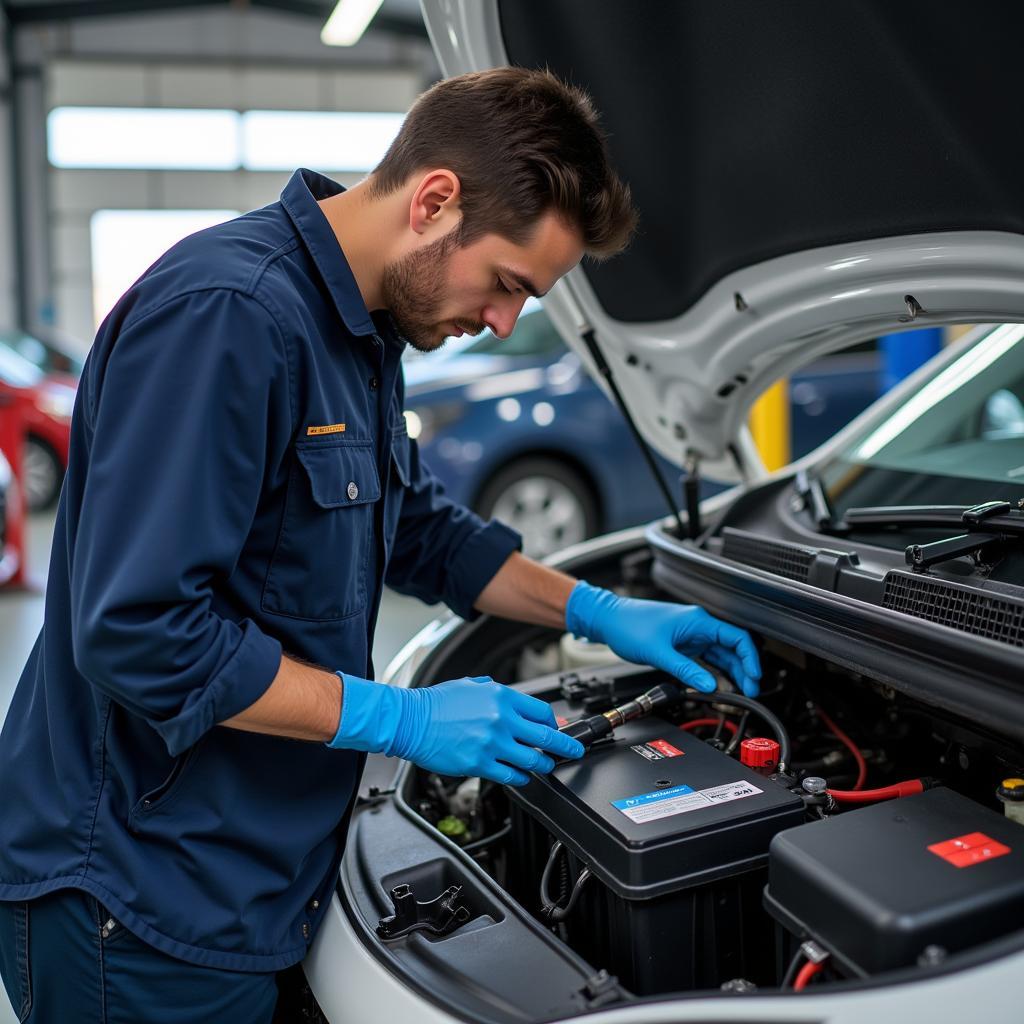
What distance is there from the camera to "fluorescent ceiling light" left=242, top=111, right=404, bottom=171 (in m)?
12.9

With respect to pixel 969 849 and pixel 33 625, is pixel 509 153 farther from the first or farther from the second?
pixel 33 625

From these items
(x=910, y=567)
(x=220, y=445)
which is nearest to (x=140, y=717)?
(x=220, y=445)

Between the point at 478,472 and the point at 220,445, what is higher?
the point at 220,445

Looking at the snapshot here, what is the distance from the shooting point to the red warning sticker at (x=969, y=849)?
39.2 inches

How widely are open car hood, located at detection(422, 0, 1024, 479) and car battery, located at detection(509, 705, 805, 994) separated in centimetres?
70

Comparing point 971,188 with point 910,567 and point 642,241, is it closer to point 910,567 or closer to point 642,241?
point 910,567

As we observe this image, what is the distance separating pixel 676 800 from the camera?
118 cm

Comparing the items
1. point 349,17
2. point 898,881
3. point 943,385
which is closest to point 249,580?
point 898,881

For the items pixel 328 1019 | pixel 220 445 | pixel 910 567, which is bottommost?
pixel 328 1019

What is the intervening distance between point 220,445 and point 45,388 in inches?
277

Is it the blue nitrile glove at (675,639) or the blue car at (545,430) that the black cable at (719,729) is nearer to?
the blue nitrile glove at (675,639)

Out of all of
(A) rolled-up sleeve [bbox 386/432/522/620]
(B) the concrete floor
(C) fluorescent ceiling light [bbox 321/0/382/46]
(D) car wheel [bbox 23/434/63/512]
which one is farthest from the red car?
(A) rolled-up sleeve [bbox 386/432/522/620]

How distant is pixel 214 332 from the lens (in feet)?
3.51

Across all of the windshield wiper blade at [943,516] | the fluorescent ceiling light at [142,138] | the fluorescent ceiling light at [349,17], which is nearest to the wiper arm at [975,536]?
the windshield wiper blade at [943,516]
